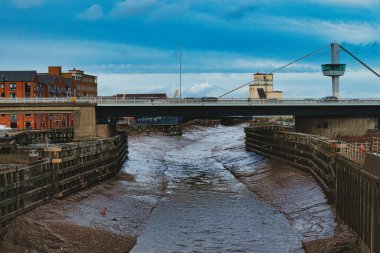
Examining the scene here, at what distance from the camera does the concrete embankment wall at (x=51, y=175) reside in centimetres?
2877

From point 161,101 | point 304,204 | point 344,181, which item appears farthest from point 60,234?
point 161,101

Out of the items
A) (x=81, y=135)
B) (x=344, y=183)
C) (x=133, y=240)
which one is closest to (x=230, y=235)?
(x=133, y=240)

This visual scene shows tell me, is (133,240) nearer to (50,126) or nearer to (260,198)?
(260,198)

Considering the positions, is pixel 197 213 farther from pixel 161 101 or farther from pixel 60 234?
pixel 161 101

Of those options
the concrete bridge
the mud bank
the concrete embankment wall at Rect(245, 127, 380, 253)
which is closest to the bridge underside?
the concrete bridge

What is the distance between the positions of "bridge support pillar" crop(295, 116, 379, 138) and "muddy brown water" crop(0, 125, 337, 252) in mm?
40376

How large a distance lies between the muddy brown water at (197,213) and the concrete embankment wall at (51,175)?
2.88 ft

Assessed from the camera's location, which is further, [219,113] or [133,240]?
[219,113]

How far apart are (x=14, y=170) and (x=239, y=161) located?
53041mm

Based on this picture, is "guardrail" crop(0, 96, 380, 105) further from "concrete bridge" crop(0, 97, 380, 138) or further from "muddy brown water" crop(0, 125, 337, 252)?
"muddy brown water" crop(0, 125, 337, 252)

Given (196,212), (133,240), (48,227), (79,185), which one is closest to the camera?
(48,227)

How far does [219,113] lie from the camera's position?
8375 cm

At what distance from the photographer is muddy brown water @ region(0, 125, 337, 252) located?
29.3 m

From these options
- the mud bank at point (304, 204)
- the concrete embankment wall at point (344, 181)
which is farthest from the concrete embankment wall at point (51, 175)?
the concrete embankment wall at point (344, 181)
